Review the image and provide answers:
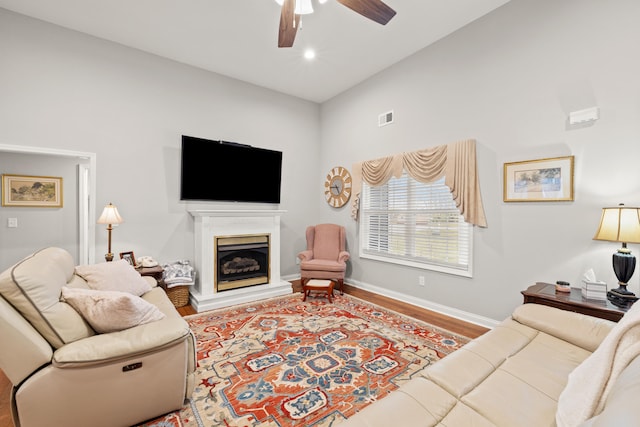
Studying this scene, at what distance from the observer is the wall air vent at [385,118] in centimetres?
408

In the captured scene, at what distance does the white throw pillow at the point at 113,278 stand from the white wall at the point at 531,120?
125 inches

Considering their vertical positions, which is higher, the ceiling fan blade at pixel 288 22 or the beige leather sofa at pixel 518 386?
the ceiling fan blade at pixel 288 22

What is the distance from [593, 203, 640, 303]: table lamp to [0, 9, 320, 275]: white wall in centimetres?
430

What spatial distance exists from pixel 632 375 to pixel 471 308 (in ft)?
8.64

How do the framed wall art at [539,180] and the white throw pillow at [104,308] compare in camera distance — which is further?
the framed wall art at [539,180]

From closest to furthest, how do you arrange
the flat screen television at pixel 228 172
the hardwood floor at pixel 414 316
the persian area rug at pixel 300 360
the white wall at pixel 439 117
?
the persian area rug at pixel 300 360 → the white wall at pixel 439 117 → the hardwood floor at pixel 414 316 → the flat screen television at pixel 228 172

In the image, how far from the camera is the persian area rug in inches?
70.0

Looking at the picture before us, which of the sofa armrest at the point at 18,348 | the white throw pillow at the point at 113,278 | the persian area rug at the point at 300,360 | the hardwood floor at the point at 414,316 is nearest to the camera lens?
the sofa armrest at the point at 18,348

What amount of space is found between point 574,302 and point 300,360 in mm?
2187

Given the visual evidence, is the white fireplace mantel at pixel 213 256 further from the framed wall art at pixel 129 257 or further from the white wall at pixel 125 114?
the framed wall art at pixel 129 257

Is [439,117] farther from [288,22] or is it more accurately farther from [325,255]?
[325,255]

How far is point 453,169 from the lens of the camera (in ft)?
10.7

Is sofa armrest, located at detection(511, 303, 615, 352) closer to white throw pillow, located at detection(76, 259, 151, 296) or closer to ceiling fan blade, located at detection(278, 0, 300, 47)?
ceiling fan blade, located at detection(278, 0, 300, 47)

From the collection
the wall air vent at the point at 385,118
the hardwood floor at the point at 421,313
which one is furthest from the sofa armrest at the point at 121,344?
the wall air vent at the point at 385,118
